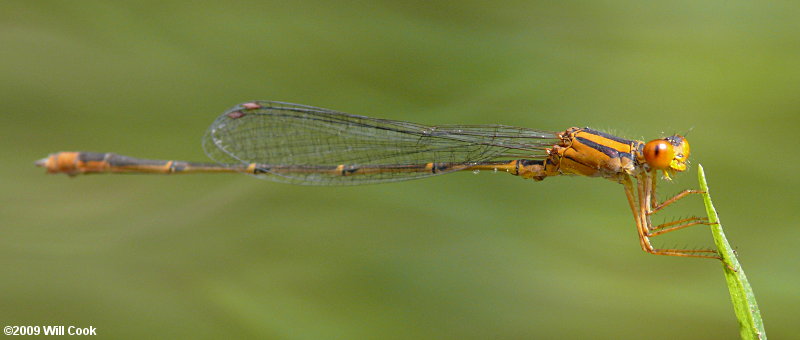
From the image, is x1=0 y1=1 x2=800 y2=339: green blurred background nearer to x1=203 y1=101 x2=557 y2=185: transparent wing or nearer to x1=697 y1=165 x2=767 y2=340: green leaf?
x1=203 y1=101 x2=557 y2=185: transparent wing

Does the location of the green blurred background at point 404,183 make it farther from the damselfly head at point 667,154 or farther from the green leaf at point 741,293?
the green leaf at point 741,293

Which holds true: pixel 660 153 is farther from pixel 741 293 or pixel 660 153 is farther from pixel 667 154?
pixel 741 293

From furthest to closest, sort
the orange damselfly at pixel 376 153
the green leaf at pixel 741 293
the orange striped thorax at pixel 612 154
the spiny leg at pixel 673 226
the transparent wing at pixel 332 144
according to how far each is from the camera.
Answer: the transparent wing at pixel 332 144 < the orange damselfly at pixel 376 153 < the orange striped thorax at pixel 612 154 < the spiny leg at pixel 673 226 < the green leaf at pixel 741 293

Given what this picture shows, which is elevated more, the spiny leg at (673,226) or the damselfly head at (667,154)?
the damselfly head at (667,154)

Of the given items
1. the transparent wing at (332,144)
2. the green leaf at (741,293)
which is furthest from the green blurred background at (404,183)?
the green leaf at (741,293)

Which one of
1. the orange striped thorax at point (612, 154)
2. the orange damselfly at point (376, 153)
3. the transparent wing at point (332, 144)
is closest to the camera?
the orange striped thorax at point (612, 154)

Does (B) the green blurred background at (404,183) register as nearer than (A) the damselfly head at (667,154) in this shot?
No

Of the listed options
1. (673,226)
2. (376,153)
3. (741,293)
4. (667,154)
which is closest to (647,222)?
(673,226)

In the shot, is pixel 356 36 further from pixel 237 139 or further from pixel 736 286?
pixel 736 286
